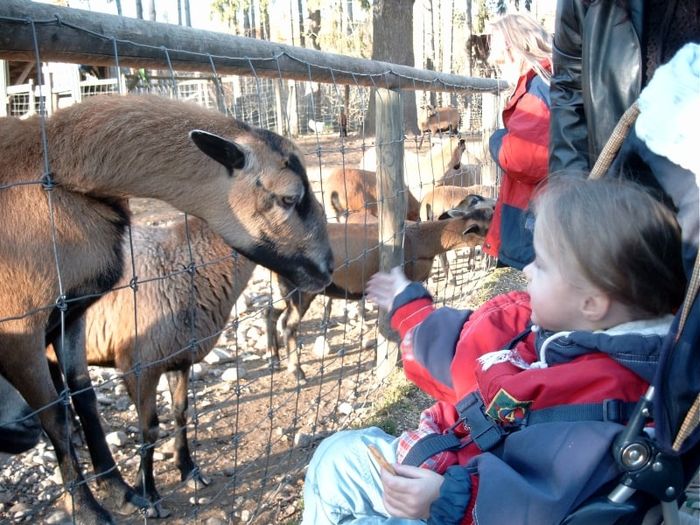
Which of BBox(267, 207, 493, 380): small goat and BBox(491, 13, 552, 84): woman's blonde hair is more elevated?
BBox(491, 13, 552, 84): woman's blonde hair

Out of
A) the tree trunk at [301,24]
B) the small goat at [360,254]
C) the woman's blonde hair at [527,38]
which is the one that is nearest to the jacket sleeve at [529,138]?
the woman's blonde hair at [527,38]

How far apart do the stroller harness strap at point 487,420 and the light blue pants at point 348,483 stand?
27 centimetres

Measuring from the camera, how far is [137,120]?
2.78 meters

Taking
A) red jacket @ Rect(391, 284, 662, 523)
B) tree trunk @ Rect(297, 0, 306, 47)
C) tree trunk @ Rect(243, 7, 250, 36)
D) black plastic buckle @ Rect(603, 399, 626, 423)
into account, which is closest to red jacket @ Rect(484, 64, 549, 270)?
red jacket @ Rect(391, 284, 662, 523)

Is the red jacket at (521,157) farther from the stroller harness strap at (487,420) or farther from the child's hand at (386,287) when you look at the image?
the stroller harness strap at (487,420)

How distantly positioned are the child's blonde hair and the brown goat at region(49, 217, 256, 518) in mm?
2514

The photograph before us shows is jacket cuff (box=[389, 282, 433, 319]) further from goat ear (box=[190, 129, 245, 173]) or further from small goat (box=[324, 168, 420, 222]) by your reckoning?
small goat (box=[324, 168, 420, 222])

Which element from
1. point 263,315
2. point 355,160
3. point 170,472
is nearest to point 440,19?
point 355,160

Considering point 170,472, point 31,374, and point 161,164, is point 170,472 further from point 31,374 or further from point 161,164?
point 161,164

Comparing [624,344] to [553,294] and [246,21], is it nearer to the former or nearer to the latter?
[553,294]

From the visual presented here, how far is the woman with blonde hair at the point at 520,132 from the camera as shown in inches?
151

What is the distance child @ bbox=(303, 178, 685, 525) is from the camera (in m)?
1.53

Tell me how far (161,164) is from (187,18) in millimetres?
26446

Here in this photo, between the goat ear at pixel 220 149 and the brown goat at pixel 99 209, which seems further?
the goat ear at pixel 220 149
